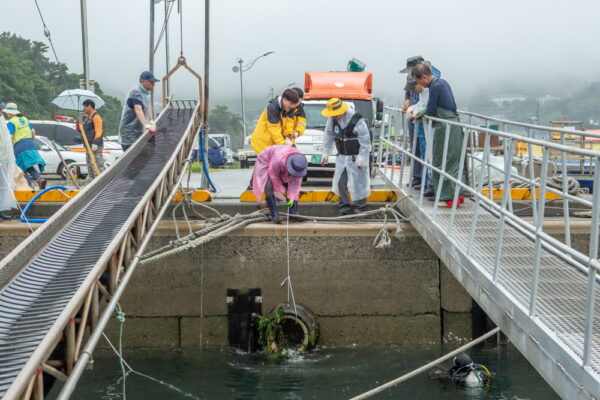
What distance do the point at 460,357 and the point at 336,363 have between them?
Answer: 4.54 ft

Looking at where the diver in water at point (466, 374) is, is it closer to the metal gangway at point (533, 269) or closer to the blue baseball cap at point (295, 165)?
the metal gangway at point (533, 269)

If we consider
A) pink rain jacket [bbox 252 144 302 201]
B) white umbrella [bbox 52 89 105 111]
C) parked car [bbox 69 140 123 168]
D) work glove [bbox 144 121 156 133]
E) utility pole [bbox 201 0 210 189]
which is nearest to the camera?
pink rain jacket [bbox 252 144 302 201]

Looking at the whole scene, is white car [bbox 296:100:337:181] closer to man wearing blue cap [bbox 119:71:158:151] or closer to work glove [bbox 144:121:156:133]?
man wearing blue cap [bbox 119:71:158:151]

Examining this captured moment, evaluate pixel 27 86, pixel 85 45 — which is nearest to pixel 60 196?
pixel 85 45

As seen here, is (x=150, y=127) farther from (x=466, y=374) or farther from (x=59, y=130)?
(x=59, y=130)

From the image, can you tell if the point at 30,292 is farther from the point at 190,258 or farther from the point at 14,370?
the point at 190,258

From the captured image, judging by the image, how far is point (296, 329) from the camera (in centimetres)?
915

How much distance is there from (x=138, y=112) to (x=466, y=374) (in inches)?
223

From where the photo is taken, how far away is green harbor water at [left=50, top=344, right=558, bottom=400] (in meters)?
8.34

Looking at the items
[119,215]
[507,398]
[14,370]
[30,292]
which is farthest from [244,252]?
[14,370]

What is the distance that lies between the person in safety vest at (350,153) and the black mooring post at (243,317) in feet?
5.81

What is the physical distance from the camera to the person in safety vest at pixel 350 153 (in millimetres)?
→ 9852

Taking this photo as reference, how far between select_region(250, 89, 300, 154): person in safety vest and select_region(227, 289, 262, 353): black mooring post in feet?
5.86

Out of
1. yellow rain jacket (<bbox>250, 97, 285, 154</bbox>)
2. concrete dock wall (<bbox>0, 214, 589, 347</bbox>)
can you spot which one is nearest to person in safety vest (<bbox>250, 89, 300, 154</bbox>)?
yellow rain jacket (<bbox>250, 97, 285, 154</bbox>)
